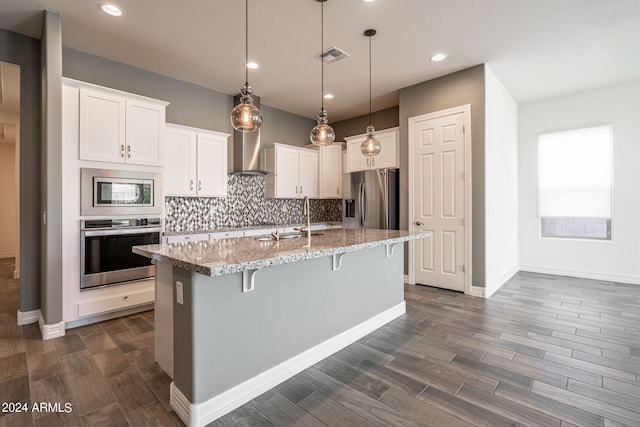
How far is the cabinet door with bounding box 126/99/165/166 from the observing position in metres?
3.32

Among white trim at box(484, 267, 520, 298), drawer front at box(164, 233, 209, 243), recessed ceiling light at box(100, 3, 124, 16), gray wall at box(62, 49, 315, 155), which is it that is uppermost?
recessed ceiling light at box(100, 3, 124, 16)

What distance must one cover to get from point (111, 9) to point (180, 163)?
5.74 feet

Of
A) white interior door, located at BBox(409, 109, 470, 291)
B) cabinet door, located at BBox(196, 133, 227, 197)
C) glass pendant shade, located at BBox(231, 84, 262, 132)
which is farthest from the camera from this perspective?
cabinet door, located at BBox(196, 133, 227, 197)

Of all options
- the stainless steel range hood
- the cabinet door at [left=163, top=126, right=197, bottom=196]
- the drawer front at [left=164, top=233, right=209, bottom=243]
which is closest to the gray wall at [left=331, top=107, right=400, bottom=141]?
the stainless steel range hood

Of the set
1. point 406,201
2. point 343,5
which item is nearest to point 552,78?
point 406,201

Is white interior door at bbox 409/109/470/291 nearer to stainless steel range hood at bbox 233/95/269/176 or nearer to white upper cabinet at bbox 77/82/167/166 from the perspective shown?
stainless steel range hood at bbox 233/95/269/176

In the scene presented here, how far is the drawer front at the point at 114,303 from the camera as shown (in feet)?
9.98

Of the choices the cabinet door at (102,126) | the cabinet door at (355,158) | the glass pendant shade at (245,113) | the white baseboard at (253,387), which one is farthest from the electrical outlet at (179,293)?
the cabinet door at (355,158)

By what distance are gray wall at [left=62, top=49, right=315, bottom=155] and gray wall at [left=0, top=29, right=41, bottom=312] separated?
313 mm

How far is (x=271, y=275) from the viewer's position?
6.70ft

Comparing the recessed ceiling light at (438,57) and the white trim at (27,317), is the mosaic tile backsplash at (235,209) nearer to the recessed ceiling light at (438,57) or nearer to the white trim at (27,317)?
the white trim at (27,317)

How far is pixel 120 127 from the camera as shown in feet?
10.6

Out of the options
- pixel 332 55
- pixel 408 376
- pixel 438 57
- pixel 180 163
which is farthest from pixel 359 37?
pixel 408 376

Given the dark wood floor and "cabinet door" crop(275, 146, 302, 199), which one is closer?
the dark wood floor
